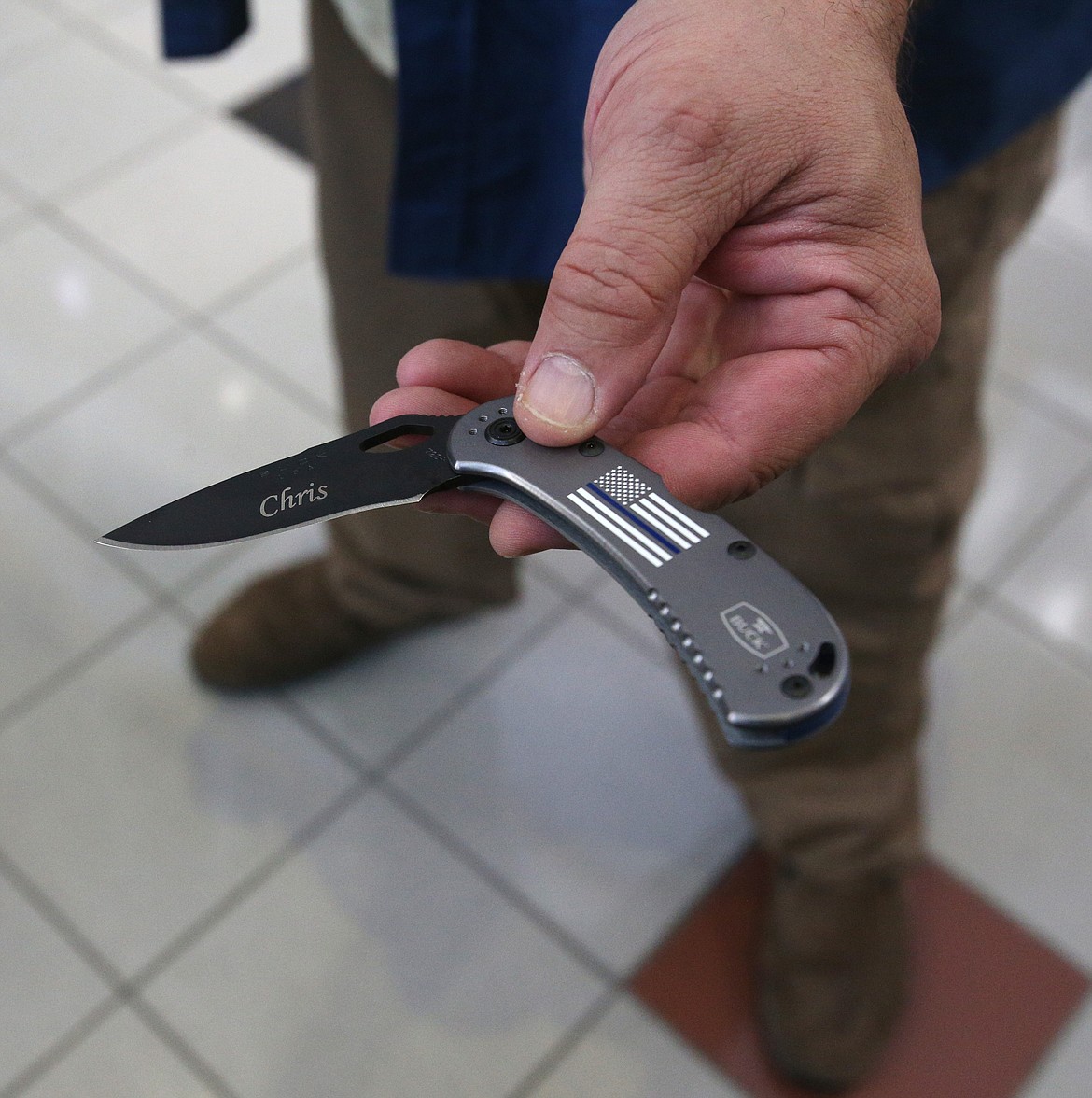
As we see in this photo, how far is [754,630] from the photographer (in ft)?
1.76

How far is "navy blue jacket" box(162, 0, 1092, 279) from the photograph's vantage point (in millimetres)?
771

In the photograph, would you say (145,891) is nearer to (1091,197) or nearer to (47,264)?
(47,264)

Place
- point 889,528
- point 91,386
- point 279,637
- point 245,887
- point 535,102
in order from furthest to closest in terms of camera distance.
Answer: point 91,386
point 279,637
point 245,887
point 889,528
point 535,102

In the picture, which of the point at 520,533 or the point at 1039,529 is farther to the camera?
the point at 1039,529

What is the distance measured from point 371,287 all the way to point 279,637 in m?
0.54

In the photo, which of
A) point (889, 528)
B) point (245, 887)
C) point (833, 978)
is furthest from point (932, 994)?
point (245, 887)

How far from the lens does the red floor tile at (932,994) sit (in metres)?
1.22

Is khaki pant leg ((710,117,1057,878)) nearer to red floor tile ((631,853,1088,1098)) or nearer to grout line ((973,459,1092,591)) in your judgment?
red floor tile ((631,853,1088,1098))

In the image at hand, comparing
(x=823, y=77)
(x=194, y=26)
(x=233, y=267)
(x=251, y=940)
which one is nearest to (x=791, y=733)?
(x=823, y=77)

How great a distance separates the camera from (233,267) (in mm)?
1949

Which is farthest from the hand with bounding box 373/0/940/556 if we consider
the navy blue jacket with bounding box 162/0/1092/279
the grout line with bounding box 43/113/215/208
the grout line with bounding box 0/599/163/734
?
the grout line with bounding box 43/113/215/208

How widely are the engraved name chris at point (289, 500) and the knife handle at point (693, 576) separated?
0.23 ft

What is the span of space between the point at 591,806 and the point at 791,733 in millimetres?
918

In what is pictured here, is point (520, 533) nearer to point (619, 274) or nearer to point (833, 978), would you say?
point (619, 274)
